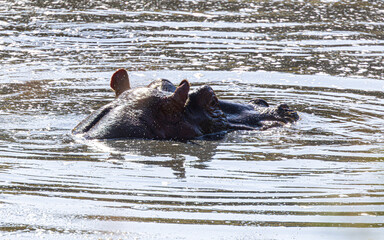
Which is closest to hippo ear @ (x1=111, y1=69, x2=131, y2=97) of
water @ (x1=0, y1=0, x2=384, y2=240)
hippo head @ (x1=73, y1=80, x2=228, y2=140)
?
hippo head @ (x1=73, y1=80, x2=228, y2=140)

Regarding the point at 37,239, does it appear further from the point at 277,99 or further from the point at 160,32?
the point at 160,32

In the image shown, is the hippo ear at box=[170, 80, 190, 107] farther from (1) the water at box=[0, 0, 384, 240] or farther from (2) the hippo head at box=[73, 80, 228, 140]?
(1) the water at box=[0, 0, 384, 240]

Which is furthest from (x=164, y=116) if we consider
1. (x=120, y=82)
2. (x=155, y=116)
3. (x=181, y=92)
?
(x=120, y=82)

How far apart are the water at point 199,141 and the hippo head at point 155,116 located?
0.50ft

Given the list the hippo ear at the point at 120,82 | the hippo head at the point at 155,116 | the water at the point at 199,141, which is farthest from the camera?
the hippo ear at the point at 120,82

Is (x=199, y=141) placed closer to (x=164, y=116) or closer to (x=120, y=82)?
(x=164, y=116)

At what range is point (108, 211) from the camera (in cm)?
421

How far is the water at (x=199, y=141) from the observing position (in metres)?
4.06

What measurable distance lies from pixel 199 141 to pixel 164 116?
1.23 feet

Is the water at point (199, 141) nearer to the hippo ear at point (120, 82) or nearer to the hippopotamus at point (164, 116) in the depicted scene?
the hippopotamus at point (164, 116)

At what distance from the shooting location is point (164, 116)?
20.7ft

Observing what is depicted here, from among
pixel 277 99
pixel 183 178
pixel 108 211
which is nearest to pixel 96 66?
pixel 277 99

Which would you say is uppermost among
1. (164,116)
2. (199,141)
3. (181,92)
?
(181,92)

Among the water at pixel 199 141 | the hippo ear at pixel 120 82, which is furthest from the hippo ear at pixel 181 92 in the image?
the hippo ear at pixel 120 82
